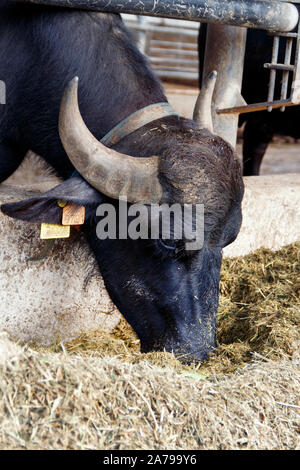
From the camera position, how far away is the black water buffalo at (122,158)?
2760 mm

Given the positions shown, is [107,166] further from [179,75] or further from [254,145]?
[179,75]

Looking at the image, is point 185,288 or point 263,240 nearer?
point 185,288

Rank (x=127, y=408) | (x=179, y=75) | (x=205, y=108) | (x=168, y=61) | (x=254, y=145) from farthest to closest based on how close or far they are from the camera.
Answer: (x=168, y=61) < (x=179, y=75) < (x=254, y=145) < (x=205, y=108) < (x=127, y=408)

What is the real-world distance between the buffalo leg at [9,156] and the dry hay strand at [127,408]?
160cm

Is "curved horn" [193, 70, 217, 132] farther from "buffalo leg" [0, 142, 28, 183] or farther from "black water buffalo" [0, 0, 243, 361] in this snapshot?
"buffalo leg" [0, 142, 28, 183]

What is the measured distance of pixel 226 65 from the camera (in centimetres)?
414

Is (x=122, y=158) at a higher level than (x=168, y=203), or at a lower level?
higher

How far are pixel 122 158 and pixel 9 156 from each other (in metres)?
1.10

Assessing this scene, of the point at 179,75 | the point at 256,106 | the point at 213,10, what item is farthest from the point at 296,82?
the point at 179,75
